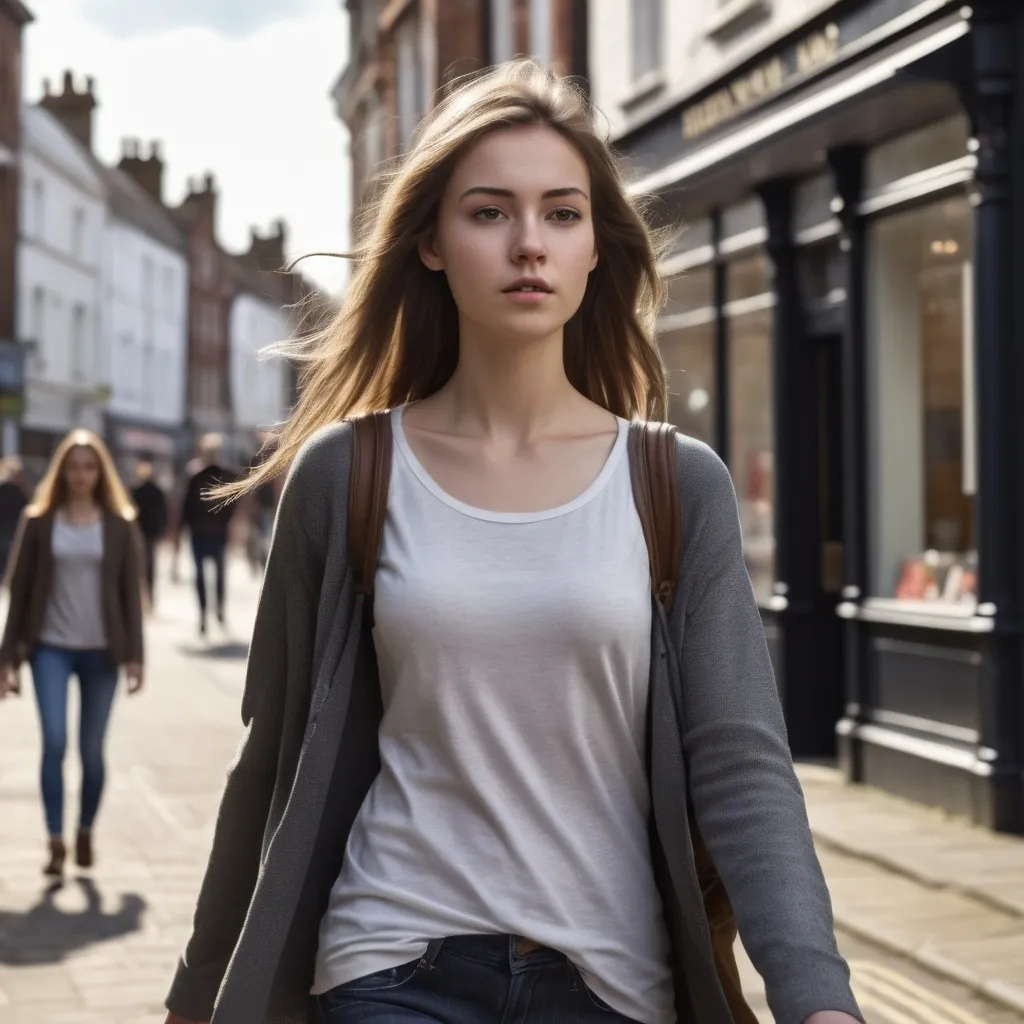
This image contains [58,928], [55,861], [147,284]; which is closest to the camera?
[58,928]

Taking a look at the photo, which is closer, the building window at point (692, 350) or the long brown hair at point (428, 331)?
the long brown hair at point (428, 331)

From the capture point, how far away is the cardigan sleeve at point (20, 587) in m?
8.83

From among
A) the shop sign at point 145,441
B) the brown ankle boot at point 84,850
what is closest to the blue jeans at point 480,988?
the brown ankle boot at point 84,850

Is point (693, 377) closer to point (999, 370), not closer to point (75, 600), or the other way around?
point (999, 370)

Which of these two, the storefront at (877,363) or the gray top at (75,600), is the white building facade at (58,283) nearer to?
the storefront at (877,363)

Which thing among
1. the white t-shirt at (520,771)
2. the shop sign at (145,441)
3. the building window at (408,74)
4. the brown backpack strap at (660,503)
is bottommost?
the white t-shirt at (520,771)

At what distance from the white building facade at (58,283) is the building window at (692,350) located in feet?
114

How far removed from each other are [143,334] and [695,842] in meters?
61.6

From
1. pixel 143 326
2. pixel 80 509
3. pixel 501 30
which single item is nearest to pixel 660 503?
pixel 80 509

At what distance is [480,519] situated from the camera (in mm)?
2457

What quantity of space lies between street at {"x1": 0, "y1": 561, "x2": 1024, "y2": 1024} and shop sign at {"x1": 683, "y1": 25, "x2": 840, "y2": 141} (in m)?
4.94

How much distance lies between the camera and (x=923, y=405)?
10.8m

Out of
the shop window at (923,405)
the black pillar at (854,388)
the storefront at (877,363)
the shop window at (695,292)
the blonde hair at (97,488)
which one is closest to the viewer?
the blonde hair at (97,488)

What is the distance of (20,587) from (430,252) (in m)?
6.66
